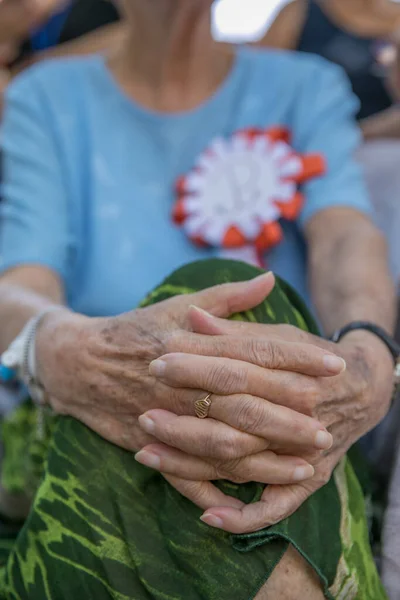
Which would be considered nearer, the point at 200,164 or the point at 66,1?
the point at 200,164

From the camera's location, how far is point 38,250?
3.79 ft

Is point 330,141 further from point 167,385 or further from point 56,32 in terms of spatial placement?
point 56,32

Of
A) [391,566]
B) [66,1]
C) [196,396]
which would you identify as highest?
[66,1]

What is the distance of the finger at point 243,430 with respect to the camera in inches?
27.3

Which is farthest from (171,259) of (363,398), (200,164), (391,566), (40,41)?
(40,41)

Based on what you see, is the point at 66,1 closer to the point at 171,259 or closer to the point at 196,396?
the point at 171,259

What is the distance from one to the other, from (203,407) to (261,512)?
12 centimetres

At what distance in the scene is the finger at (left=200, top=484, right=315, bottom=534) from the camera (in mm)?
686

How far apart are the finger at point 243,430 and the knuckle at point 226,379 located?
1 cm

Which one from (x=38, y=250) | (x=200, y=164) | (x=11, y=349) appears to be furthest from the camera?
(x=200, y=164)

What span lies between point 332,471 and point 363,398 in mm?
99

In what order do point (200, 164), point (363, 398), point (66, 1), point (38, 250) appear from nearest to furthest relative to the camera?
point (363, 398) < point (38, 250) < point (200, 164) < point (66, 1)

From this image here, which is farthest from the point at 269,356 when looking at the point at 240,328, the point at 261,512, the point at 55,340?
the point at 55,340

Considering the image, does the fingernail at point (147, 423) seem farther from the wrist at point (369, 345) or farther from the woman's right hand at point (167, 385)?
the wrist at point (369, 345)
